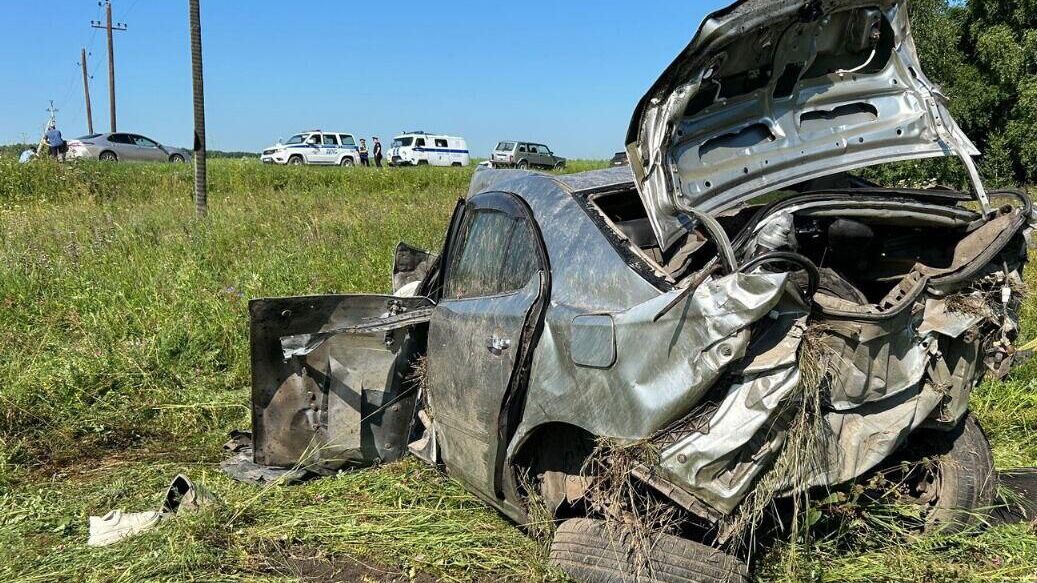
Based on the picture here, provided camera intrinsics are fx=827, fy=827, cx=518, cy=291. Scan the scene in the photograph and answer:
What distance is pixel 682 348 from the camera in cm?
268

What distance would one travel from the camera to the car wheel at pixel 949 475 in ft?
11.4

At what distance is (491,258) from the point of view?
13.0ft

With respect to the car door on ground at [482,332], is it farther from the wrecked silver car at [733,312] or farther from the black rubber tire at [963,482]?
the black rubber tire at [963,482]

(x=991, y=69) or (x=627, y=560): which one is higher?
(x=991, y=69)

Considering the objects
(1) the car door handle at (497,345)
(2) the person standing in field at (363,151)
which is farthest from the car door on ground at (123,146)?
(1) the car door handle at (497,345)

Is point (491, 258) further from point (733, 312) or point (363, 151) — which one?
point (363, 151)

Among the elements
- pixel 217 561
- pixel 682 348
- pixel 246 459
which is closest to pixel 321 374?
pixel 246 459

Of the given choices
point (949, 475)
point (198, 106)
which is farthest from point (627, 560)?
point (198, 106)

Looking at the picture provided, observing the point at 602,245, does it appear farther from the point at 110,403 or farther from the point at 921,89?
the point at 110,403

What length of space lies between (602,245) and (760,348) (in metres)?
0.81

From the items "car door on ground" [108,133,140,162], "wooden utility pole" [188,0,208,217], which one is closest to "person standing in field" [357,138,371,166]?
"car door on ground" [108,133,140,162]

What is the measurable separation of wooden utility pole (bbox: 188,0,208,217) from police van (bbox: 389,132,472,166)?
101 feet

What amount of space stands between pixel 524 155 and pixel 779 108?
3946 centimetres

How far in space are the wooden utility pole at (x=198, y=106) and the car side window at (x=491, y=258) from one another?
7971mm
